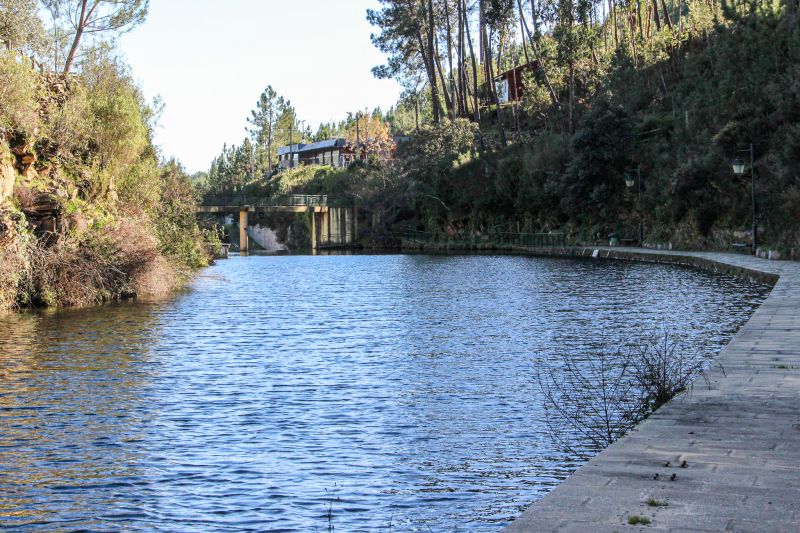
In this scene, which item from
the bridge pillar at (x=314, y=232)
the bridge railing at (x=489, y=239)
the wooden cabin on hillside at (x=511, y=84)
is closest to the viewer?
the bridge railing at (x=489, y=239)

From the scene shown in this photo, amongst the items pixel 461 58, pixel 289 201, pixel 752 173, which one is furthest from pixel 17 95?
A: pixel 289 201

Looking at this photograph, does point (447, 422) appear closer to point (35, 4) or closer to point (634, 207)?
point (35, 4)

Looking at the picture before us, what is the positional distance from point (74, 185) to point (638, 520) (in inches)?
988

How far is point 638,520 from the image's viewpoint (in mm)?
5254

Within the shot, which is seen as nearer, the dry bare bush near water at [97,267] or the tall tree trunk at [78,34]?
the dry bare bush near water at [97,267]

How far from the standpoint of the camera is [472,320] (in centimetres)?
2089

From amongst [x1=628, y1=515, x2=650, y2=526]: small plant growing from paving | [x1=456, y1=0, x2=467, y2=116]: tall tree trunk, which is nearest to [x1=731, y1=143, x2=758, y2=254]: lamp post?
[x1=628, y1=515, x2=650, y2=526]: small plant growing from paving

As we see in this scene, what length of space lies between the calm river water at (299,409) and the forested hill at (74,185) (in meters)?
1.62

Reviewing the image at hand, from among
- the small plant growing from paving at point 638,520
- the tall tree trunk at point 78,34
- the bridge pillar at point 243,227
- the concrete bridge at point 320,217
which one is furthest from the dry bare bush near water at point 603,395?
the concrete bridge at point 320,217

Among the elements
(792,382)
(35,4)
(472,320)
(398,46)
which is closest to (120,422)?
(792,382)

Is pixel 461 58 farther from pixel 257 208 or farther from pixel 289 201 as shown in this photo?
pixel 257 208

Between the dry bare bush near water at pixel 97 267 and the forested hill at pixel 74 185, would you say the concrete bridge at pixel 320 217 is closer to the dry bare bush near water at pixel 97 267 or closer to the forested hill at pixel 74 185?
the forested hill at pixel 74 185

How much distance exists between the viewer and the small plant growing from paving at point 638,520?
521 cm

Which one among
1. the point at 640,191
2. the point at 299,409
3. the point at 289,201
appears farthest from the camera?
the point at 289,201
